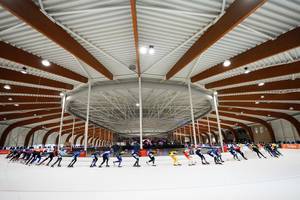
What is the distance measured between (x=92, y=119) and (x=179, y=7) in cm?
3512

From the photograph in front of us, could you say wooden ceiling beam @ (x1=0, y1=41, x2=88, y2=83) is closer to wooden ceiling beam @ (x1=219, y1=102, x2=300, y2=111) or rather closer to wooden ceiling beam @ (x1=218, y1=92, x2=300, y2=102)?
wooden ceiling beam @ (x1=218, y1=92, x2=300, y2=102)

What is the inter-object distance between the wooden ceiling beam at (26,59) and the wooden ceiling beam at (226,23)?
11.0 metres

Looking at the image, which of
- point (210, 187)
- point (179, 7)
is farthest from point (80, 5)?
point (210, 187)

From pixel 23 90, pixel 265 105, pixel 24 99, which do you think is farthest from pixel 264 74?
pixel 24 99

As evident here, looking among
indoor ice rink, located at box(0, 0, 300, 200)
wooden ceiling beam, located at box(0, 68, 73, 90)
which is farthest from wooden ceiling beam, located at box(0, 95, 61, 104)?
wooden ceiling beam, located at box(0, 68, 73, 90)

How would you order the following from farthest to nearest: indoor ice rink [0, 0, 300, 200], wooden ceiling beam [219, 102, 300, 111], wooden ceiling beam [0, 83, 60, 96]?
wooden ceiling beam [219, 102, 300, 111] → wooden ceiling beam [0, 83, 60, 96] → indoor ice rink [0, 0, 300, 200]

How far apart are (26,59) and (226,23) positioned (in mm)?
13442

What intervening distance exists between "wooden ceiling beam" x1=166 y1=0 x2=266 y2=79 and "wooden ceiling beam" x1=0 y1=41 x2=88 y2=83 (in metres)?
11.0

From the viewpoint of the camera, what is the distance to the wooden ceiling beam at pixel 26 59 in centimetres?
1106

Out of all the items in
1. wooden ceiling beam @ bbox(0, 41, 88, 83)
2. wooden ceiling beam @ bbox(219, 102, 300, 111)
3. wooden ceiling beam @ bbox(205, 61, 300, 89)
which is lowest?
wooden ceiling beam @ bbox(219, 102, 300, 111)

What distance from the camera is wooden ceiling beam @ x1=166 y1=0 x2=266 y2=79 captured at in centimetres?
745

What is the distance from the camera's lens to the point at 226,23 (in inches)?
345

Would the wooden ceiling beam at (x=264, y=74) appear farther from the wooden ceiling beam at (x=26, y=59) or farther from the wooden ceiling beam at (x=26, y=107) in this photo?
the wooden ceiling beam at (x=26, y=107)

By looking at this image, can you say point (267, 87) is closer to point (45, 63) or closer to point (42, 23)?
point (42, 23)
